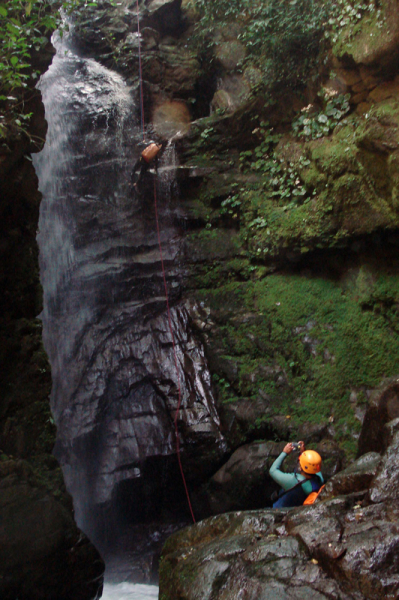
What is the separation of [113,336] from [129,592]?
14.0 feet

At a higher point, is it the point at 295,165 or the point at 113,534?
the point at 295,165

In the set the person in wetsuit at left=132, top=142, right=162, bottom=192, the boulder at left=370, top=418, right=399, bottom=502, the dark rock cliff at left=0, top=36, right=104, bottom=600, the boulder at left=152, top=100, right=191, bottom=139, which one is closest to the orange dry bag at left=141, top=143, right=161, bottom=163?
the person in wetsuit at left=132, top=142, right=162, bottom=192

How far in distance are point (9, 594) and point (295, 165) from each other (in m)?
8.17

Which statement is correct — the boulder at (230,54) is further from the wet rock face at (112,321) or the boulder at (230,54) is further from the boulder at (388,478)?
the boulder at (388,478)

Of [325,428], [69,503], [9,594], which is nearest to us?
[9,594]

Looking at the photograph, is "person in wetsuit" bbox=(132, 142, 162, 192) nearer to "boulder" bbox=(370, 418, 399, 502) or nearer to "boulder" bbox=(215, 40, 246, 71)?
"boulder" bbox=(215, 40, 246, 71)

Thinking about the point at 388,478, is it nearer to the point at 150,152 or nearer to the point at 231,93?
the point at 150,152

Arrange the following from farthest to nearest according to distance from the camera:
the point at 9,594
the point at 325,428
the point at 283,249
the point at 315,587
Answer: the point at 283,249, the point at 325,428, the point at 9,594, the point at 315,587

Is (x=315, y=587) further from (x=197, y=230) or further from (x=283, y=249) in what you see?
(x=197, y=230)

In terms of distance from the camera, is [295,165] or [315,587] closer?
[315,587]

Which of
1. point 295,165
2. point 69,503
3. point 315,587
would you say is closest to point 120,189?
point 295,165

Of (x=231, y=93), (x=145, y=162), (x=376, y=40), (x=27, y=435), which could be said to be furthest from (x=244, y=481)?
(x=231, y=93)

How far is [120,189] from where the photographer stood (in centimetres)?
969

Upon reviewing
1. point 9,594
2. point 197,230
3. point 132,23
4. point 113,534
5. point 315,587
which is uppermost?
point 132,23
